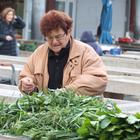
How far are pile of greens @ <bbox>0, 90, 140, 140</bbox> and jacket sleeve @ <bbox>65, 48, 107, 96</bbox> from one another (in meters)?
0.65

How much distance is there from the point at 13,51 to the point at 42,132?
29.5 ft

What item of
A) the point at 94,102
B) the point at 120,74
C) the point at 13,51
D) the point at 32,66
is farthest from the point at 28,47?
the point at 94,102

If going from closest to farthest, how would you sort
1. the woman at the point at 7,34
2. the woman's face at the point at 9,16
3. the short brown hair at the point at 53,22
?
the short brown hair at the point at 53,22 < the woman at the point at 7,34 < the woman's face at the point at 9,16

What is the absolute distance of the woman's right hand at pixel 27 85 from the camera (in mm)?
4934

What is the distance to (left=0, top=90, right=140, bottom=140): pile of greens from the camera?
10.7 ft

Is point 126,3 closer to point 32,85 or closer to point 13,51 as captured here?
point 13,51

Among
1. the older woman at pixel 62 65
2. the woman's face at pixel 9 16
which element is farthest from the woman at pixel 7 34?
the older woman at pixel 62 65

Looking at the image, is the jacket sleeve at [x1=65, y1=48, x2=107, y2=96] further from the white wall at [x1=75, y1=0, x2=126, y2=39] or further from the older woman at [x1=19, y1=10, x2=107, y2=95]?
the white wall at [x1=75, y1=0, x2=126, y2=39]

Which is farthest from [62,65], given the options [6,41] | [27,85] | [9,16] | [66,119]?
[9,16]

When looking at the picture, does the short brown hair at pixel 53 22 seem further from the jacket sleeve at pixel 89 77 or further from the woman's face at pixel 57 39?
the jacket sleeve at pixel 89 77

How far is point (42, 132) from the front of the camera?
351 centimetres

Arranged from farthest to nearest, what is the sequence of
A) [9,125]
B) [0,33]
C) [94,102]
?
[0,33]
[94,102]
[9,125]

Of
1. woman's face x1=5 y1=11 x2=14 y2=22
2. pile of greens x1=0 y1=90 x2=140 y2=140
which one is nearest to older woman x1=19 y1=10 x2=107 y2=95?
pile of greens x1=0 y1=90 x2=140 y2=140

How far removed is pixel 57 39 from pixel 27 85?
42 cm
